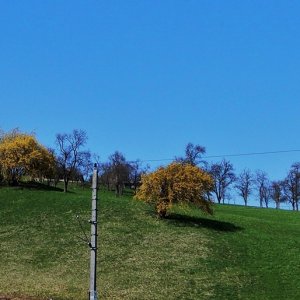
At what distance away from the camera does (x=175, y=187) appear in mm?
46625

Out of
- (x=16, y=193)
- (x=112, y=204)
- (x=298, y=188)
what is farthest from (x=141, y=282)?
(x=298, y=188)

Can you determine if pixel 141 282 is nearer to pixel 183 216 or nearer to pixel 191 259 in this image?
pixel 191 259

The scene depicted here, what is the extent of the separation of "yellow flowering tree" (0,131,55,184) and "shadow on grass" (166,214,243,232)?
2317 cm

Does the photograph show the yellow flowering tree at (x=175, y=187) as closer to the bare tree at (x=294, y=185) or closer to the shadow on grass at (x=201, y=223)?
the shadow on grass at (x=201, y=223)

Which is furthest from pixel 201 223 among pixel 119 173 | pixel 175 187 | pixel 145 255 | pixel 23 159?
pixel 119 173

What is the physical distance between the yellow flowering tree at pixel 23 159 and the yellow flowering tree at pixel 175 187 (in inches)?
866

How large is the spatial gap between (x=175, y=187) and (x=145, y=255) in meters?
9.41

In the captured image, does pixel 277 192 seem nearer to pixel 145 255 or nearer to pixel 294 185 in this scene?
pixel 294 185

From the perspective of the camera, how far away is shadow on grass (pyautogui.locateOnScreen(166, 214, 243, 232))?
47.1 meters

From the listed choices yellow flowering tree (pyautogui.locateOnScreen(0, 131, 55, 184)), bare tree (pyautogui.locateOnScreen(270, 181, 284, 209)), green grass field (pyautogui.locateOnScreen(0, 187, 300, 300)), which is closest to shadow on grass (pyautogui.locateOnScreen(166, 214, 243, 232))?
green grass field (pyautogui.locateOnScreen(0, 187, 300, 300))

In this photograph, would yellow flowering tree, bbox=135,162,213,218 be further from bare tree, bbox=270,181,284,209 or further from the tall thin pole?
bare tree, bbox=270,181,284,209

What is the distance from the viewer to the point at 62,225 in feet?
154

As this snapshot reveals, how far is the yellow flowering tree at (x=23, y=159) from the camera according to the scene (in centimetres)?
6550

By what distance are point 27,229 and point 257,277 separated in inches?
789
